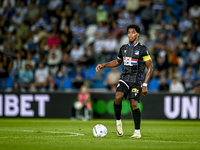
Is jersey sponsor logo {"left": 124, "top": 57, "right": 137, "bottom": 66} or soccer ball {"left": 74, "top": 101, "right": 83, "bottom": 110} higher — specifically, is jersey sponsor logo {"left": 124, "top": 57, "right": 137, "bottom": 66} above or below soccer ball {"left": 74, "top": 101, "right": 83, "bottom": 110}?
above

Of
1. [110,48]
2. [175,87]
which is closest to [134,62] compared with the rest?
[175,87]

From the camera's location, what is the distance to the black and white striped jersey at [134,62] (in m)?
8.31

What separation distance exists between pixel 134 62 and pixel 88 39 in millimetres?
11390

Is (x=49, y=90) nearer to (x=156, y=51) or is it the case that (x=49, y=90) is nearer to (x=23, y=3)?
(x=156, y=51)

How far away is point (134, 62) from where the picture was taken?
835cm

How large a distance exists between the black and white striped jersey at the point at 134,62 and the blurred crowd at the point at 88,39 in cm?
816

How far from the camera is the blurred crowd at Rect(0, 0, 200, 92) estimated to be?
1733 cm

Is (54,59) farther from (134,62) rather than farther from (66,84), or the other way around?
(134,62)

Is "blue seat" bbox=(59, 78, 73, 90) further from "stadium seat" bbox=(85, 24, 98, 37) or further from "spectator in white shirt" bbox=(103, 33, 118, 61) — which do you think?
"stadium seat" bbox=(85, 24, 98, 37)

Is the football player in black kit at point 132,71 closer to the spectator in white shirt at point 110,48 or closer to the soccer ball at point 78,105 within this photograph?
the soccer ball at point 78,105

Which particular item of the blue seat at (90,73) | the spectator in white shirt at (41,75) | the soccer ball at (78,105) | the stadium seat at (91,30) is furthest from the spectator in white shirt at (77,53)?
the soccer ball at (78,105)

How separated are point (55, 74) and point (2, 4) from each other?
281 inches

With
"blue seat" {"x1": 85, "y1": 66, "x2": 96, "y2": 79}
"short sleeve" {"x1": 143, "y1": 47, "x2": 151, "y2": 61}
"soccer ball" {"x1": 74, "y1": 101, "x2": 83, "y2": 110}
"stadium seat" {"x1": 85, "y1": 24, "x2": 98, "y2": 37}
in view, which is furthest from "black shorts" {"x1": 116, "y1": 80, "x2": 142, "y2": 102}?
"stadium seat" {"x1": 85, "y1": 24, "x2": 98, "y2": 37}

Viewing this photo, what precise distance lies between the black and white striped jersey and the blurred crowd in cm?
816
